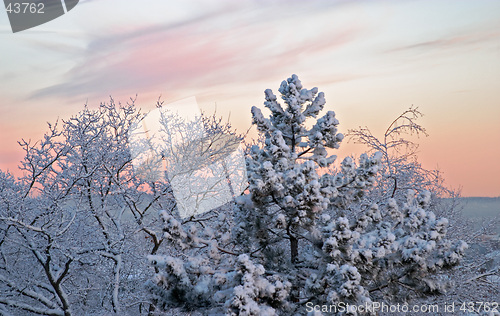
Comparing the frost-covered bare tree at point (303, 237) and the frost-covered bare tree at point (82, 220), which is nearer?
the frost-covered bare tree at point (303, 237)

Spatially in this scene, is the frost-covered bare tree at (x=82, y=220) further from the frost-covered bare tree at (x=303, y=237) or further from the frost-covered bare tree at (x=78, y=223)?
the frost-covered bare tree at (x=303, y=237)

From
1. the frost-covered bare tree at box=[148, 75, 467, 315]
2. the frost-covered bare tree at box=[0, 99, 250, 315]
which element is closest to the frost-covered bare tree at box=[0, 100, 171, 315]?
the frost-covered bare tree at box=[0, 99, 250, 315]

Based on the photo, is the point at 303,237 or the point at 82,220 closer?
the point at 303,237

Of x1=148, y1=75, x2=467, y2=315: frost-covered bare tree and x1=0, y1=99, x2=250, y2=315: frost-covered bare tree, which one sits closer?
x1=148, y1=75, x2=467, y2=315: frost-covered bare tree

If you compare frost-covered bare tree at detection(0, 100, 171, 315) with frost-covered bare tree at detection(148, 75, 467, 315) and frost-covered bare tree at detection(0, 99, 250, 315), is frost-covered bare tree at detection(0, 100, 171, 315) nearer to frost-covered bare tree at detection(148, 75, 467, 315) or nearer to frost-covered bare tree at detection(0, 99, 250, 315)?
frost-covered bare tree at detection(0, 99, 250, 315)

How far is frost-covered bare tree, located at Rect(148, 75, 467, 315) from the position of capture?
30.5ft

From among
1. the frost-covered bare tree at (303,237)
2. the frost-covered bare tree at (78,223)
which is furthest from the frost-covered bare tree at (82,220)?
the frost-covered bare tree at (303,237)

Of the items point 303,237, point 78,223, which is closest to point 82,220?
point 78,223

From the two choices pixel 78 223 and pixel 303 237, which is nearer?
pixel 303 237

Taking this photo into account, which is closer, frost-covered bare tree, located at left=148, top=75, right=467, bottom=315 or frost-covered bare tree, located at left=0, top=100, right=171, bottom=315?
frost-covered bare tree, located at left=148, top=75, right=467, bottom=315

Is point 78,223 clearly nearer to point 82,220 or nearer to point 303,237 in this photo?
point 82,220

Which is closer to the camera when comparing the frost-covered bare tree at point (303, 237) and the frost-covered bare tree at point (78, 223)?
the frost-covered bare tree at point (303, 237)

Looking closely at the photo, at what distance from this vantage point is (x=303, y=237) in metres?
10.6

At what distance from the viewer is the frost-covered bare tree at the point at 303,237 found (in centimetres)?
930
